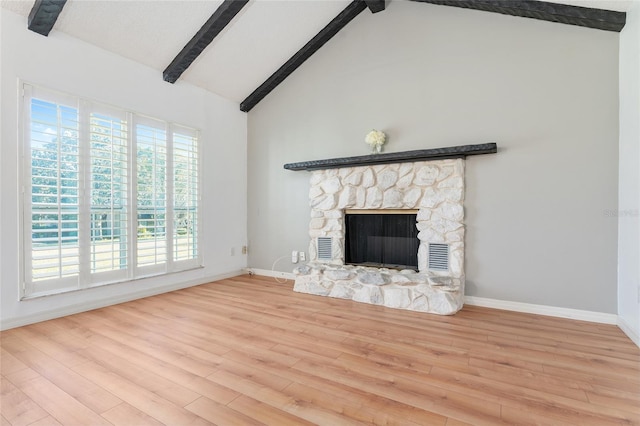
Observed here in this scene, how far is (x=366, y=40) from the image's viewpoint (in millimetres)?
3938

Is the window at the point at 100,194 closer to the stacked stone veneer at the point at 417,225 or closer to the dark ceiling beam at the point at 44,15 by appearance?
the dark ceiling beam at the point at 44,15

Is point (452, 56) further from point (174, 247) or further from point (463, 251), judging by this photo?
point (174, 247)

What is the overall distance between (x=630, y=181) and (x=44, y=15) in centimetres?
513

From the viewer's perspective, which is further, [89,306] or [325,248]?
[325,248]

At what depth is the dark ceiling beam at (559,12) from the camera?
2578 millimetres

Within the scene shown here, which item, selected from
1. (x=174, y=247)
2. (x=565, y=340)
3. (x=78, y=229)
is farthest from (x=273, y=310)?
(x=565, y=340)

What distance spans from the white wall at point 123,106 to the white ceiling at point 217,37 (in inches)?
6.4

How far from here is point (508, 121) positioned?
3070mm

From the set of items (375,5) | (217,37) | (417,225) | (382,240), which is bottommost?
(382,240)

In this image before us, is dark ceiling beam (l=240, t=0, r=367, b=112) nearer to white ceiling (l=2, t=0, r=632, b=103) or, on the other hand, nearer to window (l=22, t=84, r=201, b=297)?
white ceiling (l=2, t=0, r=632, b=103)

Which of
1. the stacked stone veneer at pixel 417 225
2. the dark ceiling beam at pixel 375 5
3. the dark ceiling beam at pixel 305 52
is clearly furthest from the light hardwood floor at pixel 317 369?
the dark ceiling beam at pixel 375 5

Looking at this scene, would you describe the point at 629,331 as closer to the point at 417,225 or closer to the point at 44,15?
the point at 417,225

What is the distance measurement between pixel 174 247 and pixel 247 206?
4.42 ft

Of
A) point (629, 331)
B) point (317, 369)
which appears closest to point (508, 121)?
point (629, 331)
